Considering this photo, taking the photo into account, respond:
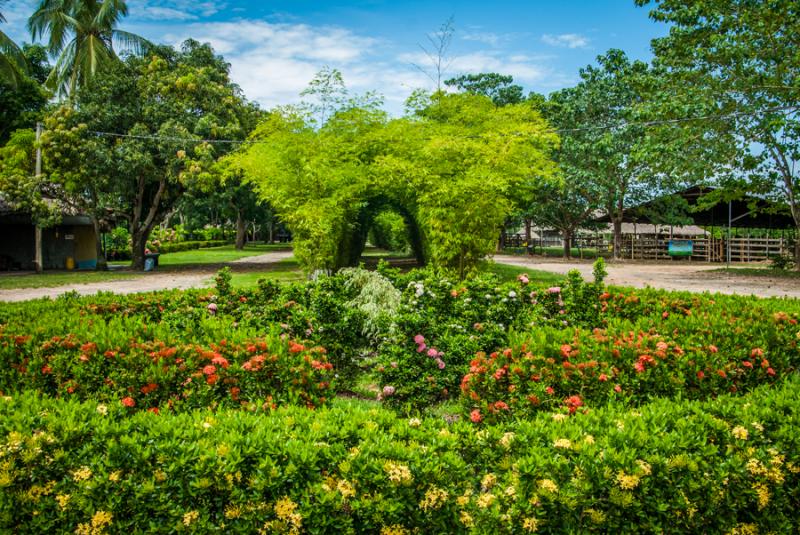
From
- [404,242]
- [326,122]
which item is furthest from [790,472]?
[404,242]

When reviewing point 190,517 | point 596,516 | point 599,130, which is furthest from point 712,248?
point 190,517

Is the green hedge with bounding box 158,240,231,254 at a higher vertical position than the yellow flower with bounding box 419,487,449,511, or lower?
higher

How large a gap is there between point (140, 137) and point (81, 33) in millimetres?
12417

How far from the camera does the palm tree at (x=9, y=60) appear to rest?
23.5m

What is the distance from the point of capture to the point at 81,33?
3047 centimetres

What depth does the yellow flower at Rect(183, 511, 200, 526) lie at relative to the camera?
2463mm

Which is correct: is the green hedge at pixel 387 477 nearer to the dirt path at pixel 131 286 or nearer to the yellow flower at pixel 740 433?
the yellow flower at pixel 740 433

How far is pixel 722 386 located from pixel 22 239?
2981 centimetres

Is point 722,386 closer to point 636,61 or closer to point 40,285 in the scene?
point 40,285

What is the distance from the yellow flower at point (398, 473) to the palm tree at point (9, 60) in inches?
1083

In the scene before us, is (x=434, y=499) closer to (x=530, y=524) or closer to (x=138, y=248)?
(x=530, y=524)

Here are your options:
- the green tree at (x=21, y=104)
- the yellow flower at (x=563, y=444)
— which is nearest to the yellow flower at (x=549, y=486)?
the yellow flower at (x=563, y=444)

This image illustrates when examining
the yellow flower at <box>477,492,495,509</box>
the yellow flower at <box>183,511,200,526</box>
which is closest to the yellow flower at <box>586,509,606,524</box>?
the yellow flower at <box>477,492,495,509</box>

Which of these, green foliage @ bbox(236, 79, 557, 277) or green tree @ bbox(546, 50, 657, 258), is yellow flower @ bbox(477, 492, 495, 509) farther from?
green tree @ bbox(546, 50, 657, 258)
